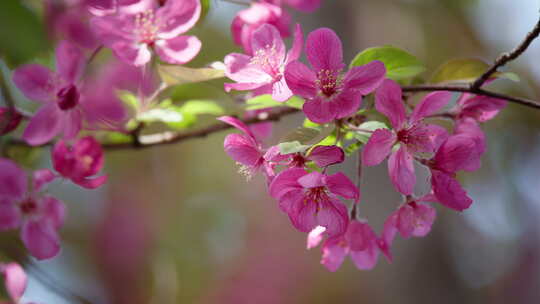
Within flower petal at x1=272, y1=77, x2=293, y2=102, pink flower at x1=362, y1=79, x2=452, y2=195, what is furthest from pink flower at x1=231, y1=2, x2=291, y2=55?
→ pink flower at x1=362, y1=79, x2=452, y2=195

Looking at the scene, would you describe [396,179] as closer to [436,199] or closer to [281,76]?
[436,199]

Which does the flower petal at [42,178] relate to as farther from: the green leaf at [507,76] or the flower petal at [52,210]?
the green leaf at [507,76]

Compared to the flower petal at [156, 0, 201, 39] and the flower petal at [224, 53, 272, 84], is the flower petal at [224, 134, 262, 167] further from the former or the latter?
the flower petal at [156, 0, 201, 39]

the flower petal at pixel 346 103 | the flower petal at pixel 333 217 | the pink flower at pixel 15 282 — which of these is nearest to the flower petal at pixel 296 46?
the flower petal at pixel 346 103

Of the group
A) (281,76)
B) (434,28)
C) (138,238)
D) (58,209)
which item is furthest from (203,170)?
(281,76)

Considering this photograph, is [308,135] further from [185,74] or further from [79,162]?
[79,162]
